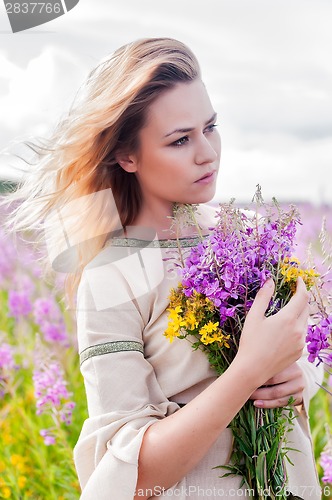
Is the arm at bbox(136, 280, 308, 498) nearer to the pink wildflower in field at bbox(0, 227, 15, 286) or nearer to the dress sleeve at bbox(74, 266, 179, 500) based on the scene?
the dress sleeve at bbox(74, 266, 179, 500)

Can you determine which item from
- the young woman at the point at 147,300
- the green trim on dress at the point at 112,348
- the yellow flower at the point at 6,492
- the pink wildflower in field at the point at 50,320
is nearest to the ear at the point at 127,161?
the young woman at the point at 147,300

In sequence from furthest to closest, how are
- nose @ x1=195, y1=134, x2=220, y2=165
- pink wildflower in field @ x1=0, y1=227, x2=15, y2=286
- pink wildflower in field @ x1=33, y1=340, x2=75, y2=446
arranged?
pink wildflower in field @ x1=0, y1=227, x2=15, y2=286 < pink wildflower in field @ x1=33, y1=340, x2=75, y2=446 < nose @ x1=195, y1=134, x2=220, y2=165

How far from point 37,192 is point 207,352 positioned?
641 millimetres

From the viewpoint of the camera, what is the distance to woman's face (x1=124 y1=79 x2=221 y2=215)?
1459mm

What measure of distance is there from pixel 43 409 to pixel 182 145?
112 centimetres

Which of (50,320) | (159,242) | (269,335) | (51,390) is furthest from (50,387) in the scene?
(269,335)

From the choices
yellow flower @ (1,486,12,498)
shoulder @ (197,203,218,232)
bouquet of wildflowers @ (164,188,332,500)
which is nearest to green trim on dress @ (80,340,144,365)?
bouquet of wildflowers @ (164,188,332,500)

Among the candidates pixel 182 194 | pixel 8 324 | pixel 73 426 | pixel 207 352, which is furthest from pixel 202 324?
pixel 8 324

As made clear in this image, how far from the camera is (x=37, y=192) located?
5.74 ft

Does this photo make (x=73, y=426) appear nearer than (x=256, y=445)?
No

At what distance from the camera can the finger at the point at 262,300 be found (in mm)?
1276

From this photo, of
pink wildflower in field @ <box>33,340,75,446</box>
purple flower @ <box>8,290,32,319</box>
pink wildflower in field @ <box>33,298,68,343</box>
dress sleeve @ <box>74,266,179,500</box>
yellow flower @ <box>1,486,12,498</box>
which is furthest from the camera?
purple flower @ <box>8,290,32,319</box>

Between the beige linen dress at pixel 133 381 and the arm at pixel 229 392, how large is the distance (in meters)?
0.04

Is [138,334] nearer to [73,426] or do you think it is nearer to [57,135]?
[57,135]
